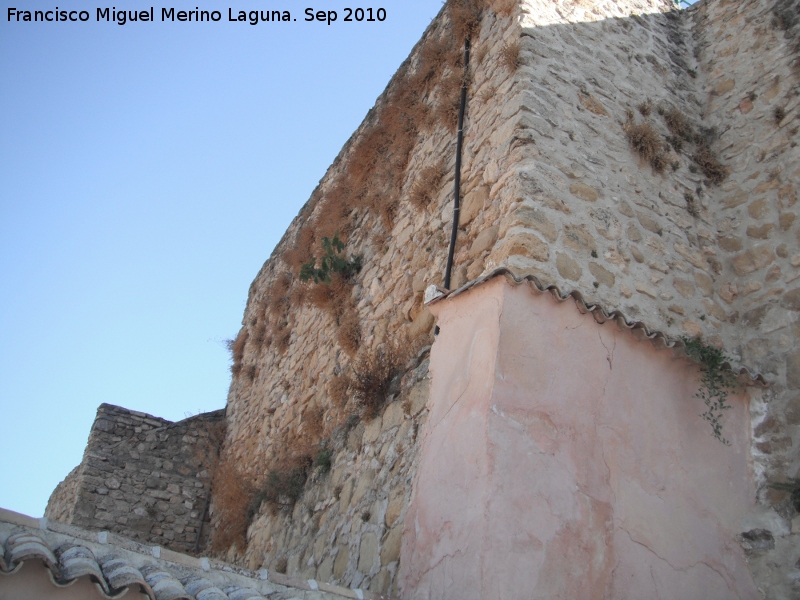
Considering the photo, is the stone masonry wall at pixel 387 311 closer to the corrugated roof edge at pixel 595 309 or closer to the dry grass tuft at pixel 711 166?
the corrugated roof edge at pixel 595 309

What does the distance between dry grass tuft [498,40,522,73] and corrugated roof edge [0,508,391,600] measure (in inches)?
145

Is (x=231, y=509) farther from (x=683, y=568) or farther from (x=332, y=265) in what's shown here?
(x=683, y=568)

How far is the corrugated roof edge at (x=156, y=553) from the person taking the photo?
2.97m

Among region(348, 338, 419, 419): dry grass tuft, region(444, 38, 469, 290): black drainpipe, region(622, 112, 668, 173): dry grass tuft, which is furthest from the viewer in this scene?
region(622, 112, 668, 173): dry grass tuft

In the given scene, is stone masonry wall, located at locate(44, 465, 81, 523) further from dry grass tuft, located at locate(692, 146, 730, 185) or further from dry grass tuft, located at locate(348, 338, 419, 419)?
dry grass tuft, located at locate(692, 146, 730, 185)

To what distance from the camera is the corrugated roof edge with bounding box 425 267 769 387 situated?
4.19 m

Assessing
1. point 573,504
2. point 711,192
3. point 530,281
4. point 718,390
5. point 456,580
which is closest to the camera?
point 456,580

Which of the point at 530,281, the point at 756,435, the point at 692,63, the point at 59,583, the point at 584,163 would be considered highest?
the point at 692,63

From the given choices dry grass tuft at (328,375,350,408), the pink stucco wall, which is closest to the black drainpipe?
the pink stucco wall

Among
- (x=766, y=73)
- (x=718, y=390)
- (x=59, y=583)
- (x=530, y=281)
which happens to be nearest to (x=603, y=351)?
(x=530, y=281)

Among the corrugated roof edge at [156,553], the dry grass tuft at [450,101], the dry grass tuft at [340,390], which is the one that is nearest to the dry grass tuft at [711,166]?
the dry grass tuft at [450,101]

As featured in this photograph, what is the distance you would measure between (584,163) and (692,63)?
247 centimetres

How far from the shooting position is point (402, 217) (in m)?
6.52

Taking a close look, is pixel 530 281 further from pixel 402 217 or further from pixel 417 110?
pixel 417 110
